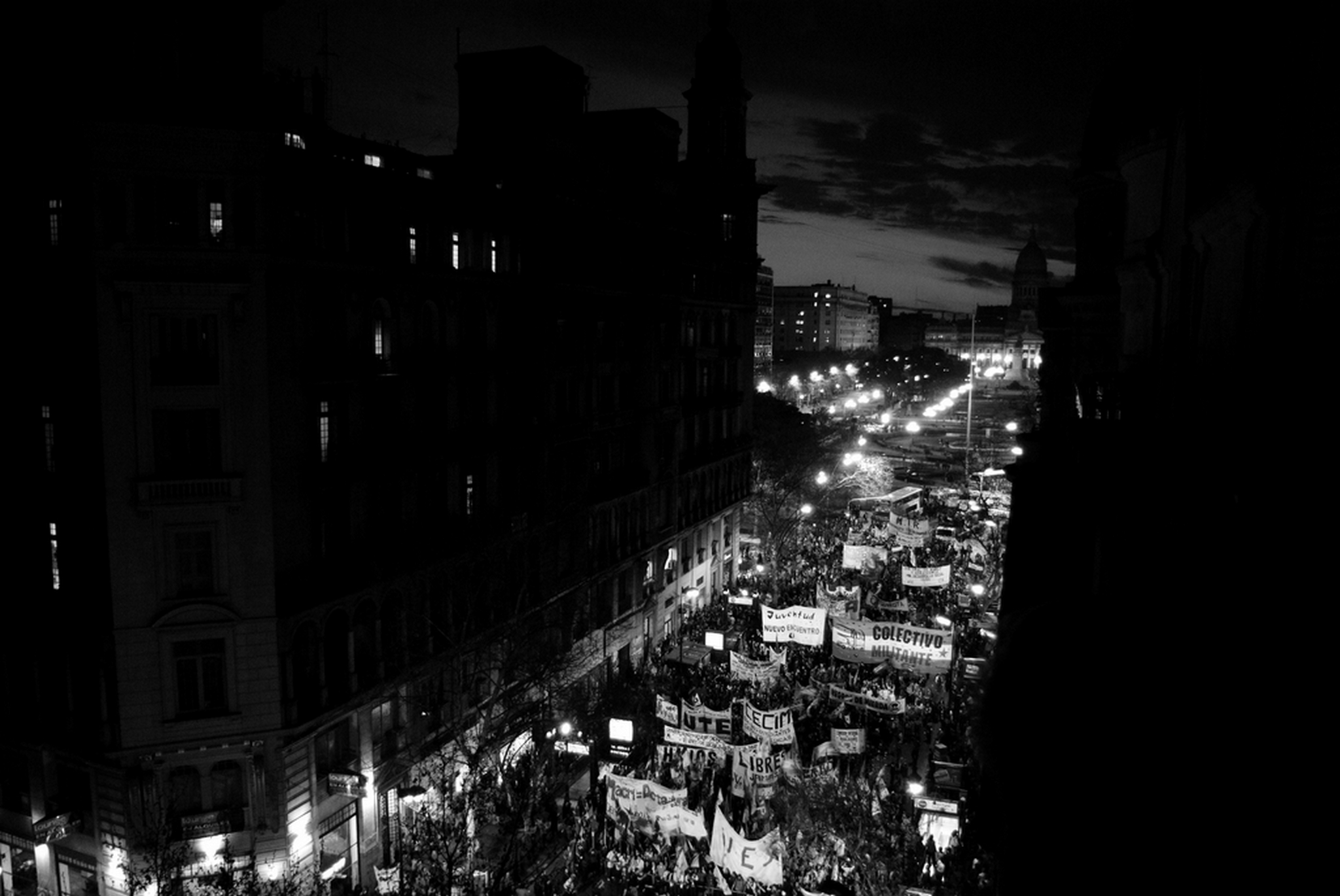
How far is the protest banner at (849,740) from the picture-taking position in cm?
2678

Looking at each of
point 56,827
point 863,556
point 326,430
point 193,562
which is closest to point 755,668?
point 326,430

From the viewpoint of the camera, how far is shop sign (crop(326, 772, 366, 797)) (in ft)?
85.0

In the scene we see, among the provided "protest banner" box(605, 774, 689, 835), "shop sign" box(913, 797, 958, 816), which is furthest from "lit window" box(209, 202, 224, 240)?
A: "shop sign" box(913, 797, 958, 816)

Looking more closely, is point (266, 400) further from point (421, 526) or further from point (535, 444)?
point (535, 444)

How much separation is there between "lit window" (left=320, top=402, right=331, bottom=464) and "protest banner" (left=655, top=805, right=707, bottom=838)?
12.8 m

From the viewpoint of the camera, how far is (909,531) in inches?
1880

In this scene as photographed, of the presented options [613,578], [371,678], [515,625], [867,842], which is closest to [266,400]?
[371,678]

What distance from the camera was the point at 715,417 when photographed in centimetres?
5416

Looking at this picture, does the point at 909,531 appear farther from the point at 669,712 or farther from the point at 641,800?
the point at 641,800

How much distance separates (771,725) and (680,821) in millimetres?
4787

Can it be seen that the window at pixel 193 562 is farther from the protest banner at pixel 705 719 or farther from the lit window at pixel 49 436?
the protest banner at pixel 705 719

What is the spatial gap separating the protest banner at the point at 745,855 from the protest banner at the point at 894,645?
12.8 m

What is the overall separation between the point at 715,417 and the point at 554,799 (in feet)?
96.5

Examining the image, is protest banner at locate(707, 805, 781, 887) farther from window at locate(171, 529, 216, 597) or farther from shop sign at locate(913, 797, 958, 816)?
window at locate(171, 529, 216, 597)
